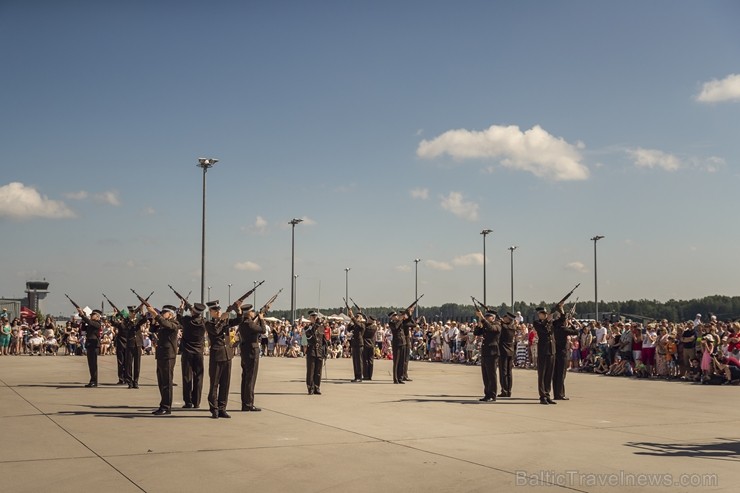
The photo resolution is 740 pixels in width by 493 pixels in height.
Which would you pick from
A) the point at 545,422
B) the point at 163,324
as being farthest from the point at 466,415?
the point at 163,324

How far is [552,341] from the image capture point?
17125 millimetres

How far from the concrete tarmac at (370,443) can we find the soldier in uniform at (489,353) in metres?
0.38

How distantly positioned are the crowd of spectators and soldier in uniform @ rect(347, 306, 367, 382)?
4107mm

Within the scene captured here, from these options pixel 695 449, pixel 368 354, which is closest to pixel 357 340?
pixel 368 354

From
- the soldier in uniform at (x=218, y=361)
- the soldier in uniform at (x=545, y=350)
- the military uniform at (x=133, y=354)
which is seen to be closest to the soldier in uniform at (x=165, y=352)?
the soldier in uniform at (x=218, y=361)

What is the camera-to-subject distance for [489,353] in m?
17.1

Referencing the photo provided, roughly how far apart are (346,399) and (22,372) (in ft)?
44.5

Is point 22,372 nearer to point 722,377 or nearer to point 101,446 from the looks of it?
point 101,446

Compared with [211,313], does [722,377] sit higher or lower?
lower

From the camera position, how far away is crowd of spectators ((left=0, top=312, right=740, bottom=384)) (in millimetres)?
23672

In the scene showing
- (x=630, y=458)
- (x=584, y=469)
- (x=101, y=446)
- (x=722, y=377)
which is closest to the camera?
(x=584, y=469)

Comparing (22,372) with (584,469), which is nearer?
(584,469)

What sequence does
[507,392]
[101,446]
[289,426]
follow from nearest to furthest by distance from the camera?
[101,446] → [289,426] → [507,392]

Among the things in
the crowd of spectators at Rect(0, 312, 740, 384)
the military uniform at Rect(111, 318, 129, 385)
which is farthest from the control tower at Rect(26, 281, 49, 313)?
the military uniform at Rect(111, 318, 129, 385)
